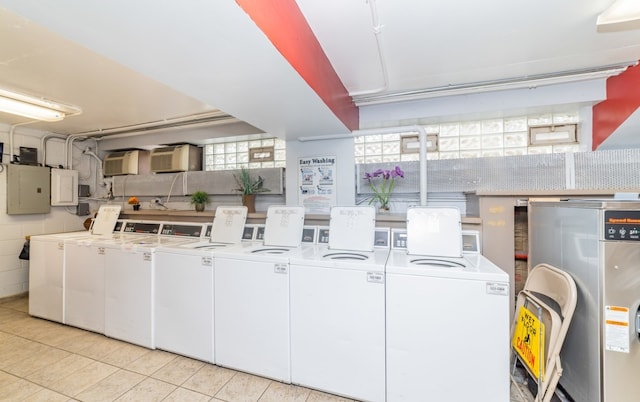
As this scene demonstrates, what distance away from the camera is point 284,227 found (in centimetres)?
239

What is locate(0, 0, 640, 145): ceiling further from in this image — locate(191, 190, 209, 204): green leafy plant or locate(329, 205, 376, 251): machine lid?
locate(191, 190, 209, 204): green leafy plant

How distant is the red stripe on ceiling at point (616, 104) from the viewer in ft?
6.29

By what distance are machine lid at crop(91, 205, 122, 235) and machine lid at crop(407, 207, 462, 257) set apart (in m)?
3.44

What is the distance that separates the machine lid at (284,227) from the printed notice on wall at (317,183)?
488mm

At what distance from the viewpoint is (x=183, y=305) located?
212 cm

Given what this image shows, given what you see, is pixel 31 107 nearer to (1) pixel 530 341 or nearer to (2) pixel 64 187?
(2) pixel 64 187

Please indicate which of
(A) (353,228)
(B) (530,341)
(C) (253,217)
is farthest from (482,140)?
(C) (253,217)

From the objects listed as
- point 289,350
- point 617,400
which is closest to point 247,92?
point 289,350

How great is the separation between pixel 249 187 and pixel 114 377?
2.02 metres

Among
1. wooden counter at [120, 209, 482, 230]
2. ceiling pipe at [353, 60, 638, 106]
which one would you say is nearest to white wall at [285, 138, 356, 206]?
wooden counter at [120, 209, 482, 230]

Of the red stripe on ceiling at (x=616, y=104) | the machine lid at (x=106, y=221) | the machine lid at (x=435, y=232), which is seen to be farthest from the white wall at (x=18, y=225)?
the red stripe on ceiling at (x=616, y=104)

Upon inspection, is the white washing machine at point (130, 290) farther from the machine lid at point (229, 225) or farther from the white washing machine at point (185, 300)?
the machine lid at point (229, 225)

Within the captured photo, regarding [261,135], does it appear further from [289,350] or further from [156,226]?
[289,350]

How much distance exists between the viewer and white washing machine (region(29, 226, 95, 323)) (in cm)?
272
